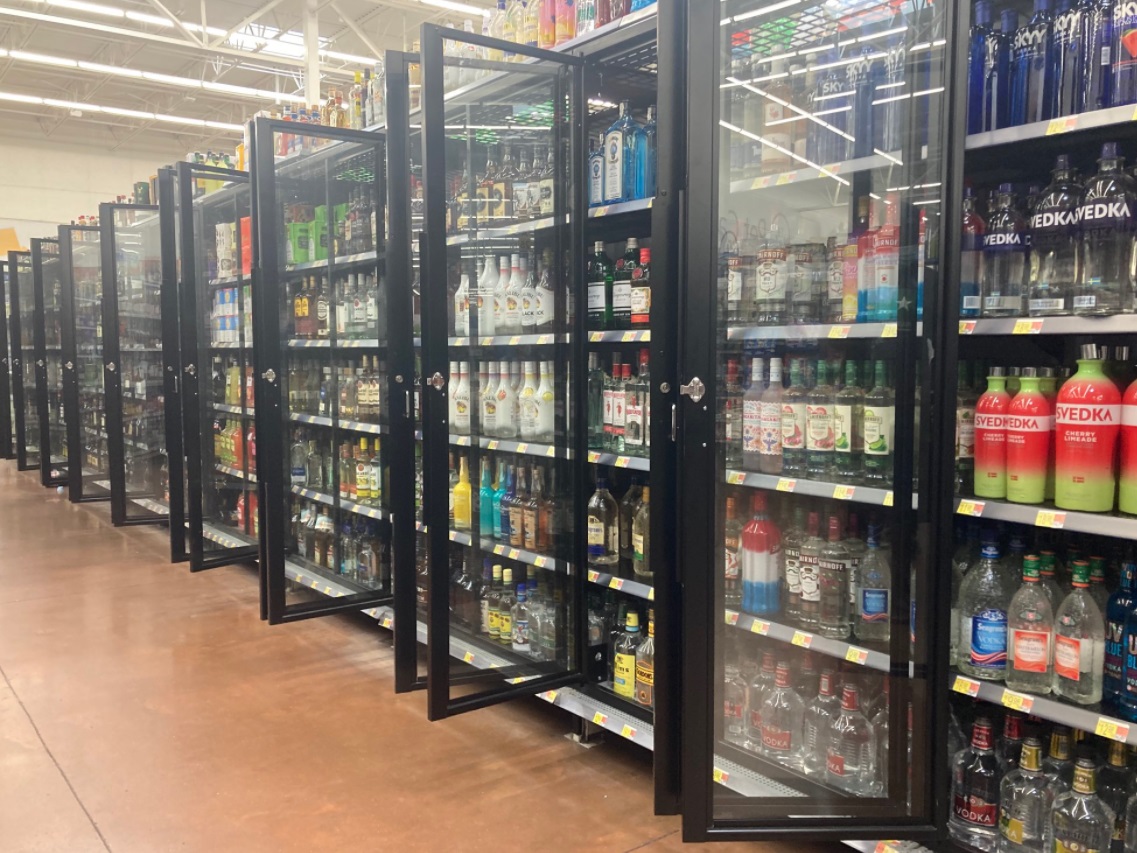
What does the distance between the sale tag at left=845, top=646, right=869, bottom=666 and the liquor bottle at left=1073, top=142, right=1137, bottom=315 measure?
3.26 ft

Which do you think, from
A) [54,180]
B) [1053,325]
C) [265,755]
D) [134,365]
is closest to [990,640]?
[1053,325]

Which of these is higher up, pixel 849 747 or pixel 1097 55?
pixel 1097 55

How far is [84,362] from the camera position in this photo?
8.20 metres

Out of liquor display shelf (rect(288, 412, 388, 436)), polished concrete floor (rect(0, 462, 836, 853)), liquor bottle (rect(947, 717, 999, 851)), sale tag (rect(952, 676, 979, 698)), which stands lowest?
polished concrete floor (rect(0, 462, 836, 853))

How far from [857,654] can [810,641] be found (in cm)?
13

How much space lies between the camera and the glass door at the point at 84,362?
7512 mm

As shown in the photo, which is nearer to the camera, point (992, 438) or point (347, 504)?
point (992, 438)

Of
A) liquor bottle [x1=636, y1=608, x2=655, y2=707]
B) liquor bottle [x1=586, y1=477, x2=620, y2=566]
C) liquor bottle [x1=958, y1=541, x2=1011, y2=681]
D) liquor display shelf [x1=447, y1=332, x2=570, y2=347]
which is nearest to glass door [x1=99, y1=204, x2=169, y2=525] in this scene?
liquor display shelf [x1=447, y1=332, x2=570, y2=347]

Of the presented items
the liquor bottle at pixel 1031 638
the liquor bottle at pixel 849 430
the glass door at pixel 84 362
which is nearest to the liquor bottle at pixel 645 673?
the liquor bottle at pixel 849 430

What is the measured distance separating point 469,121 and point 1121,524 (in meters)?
2.42

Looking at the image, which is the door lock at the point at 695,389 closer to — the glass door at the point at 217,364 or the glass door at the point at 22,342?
the glass door at the point at 217,364

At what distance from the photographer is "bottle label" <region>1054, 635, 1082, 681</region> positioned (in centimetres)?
208

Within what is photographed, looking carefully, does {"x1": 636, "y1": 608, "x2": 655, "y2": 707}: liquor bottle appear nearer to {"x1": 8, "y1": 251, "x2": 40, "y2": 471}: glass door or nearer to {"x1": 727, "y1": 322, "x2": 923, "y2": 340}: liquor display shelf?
{"x1": 727, "y1": 322, "x2": 923, "y2": 340}: liquor display shelf

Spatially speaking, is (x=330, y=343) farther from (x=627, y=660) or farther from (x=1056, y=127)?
(x=1056, y=127)
